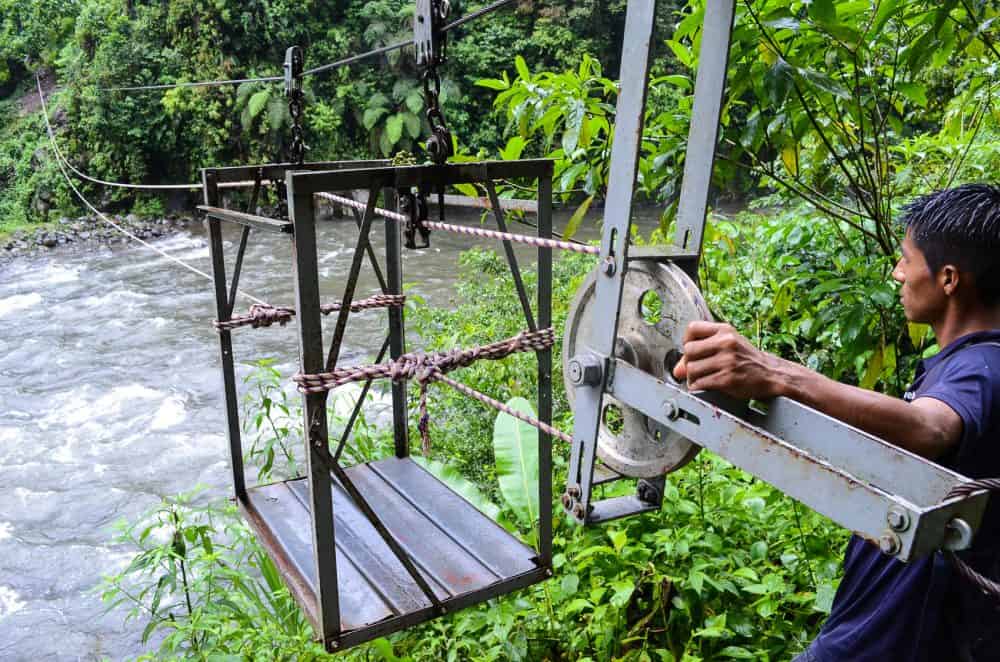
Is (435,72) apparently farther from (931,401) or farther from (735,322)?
(735,322)

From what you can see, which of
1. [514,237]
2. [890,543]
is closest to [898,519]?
[890,543]

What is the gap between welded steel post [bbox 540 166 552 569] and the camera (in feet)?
6.40

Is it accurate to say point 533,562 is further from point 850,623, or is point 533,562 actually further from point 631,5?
point 631,5

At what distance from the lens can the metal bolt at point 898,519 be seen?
780 mm

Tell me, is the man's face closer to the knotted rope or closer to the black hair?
the black hair

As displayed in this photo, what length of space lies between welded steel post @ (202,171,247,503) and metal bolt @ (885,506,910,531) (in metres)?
2.18

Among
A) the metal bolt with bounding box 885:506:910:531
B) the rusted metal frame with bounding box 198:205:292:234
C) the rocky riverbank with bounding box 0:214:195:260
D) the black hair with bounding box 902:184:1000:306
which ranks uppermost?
the black hair with bounding box 902:184:1000:306

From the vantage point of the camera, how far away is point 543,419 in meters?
2.11

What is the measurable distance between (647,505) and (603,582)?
46.5 inches

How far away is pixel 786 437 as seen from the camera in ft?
3.38

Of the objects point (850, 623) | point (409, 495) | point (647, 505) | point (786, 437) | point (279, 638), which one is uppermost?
point (786, 437)

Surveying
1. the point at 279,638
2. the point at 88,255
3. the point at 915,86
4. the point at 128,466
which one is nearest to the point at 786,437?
the point at 915,86

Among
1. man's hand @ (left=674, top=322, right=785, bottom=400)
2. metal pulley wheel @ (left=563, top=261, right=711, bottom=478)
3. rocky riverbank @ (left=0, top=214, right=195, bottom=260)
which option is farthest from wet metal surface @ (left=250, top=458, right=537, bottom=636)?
rocky riverbank @ (left=0, top=214, right=195, bottom=260)

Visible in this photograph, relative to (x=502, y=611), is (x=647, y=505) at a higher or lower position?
higher
